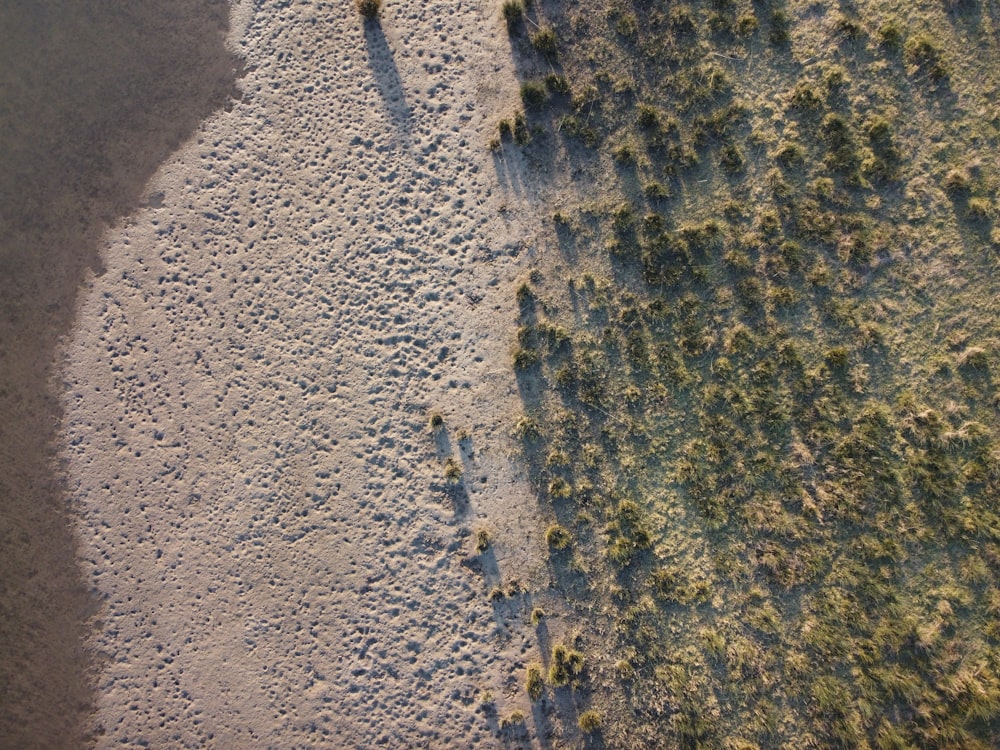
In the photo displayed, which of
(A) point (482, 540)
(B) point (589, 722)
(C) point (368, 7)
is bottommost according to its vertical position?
(B) point (589, 722)

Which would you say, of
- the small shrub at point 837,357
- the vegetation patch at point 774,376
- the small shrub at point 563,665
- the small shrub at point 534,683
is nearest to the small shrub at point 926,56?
the vegetation patch at point 774,376

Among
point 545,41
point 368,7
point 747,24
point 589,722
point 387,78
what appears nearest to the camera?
point 589,722

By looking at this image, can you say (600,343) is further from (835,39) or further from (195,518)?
(195,518)

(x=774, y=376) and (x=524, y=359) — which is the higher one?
(x=524, y=359)

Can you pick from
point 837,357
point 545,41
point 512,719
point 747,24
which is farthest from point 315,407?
point 747,24

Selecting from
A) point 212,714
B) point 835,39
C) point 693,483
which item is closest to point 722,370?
point 693,483

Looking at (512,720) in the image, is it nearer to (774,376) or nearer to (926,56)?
(774,376)

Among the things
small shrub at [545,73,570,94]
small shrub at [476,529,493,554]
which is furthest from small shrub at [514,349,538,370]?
small shrub at [545,73,570,94]
